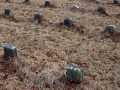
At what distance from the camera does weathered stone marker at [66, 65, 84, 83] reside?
4.33 metres

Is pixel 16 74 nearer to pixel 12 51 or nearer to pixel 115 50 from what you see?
pixel 12 51

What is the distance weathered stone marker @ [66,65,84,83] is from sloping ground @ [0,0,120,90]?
0.12 m

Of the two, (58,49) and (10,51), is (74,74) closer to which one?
(58,49)

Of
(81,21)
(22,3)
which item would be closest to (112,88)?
(81,21)

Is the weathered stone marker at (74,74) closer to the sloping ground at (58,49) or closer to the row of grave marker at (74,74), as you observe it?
the row of grave marker at (74,74)

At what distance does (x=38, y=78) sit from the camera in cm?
455

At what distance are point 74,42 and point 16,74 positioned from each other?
105 inches

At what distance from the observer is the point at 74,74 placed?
4.36 meters

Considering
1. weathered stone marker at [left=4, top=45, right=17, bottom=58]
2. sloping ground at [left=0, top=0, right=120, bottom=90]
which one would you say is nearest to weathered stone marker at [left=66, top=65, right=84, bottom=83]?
sloping ground at [left=0, top=0, right=120, bottom=90]

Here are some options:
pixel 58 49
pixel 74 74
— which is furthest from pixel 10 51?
pixel 74 74

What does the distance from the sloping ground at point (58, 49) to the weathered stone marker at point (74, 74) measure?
123 millimetres

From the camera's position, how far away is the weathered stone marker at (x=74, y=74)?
433 centimetres

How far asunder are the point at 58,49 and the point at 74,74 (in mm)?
1807

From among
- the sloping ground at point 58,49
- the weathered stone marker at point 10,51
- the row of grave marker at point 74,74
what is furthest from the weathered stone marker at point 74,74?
the weathered stone marker at point 10,51
